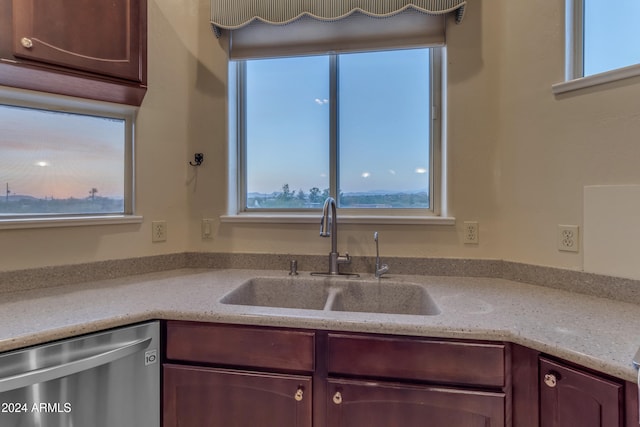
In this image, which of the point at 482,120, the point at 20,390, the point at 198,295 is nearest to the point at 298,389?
the point at 198,295

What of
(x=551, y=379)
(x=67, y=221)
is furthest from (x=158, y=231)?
(x=551, y=379)

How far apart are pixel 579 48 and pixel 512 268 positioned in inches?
37.6

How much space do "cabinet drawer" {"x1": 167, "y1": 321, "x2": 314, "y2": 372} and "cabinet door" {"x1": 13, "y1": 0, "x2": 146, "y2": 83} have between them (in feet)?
3.35

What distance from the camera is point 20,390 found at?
0.90m

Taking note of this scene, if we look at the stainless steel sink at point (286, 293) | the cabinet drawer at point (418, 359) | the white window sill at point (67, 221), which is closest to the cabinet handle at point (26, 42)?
the white window sill at point (67, 221)

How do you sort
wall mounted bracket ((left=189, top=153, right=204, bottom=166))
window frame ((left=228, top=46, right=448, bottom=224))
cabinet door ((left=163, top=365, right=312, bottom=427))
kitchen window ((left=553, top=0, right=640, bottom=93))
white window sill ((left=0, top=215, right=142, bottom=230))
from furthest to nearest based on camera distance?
wall mounted bracket ((left=189, top=153, right=204, bottom=166))
window frame ((left=228, top=46, right=448, bottom=224))
white window sill ((left=0, top=215, right=142, bottom=230))
kitchen window ((left=553, top=0, right=640, bottom=93))
cabinet door ((left=163, top=365, right=312, bottom=427))

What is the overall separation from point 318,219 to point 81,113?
123cm

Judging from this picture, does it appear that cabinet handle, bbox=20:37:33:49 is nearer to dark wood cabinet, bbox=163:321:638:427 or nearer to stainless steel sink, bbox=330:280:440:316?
dark wood cabinet, bbox=163:321:638:427

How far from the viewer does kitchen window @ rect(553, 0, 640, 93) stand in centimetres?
121

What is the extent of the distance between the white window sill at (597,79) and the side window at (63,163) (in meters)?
1.95

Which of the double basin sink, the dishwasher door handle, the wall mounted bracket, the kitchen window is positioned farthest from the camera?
the wall mounted bracket

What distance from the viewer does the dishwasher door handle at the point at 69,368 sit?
34.7 inches

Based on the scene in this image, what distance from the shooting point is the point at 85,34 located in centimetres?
125

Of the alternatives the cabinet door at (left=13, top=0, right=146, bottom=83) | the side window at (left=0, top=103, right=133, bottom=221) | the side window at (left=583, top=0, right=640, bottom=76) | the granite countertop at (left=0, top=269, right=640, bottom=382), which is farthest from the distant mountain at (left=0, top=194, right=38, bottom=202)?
the side window at (left=583, top=0, right=640, bottom=76)
